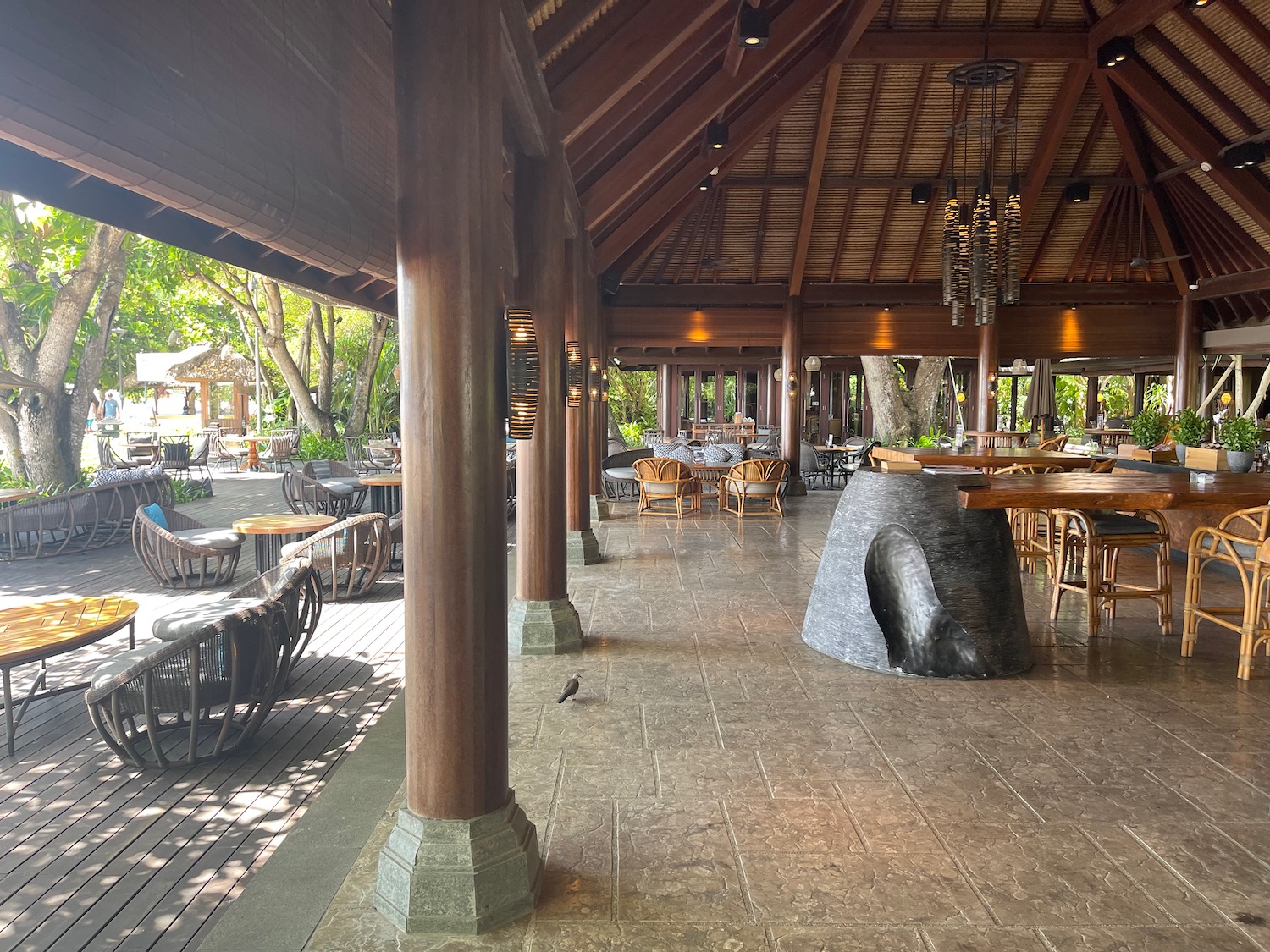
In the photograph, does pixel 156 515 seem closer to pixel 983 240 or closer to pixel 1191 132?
pixel 983 240

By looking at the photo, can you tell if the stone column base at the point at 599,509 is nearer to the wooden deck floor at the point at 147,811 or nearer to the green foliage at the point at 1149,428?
the wooden deck floor at the point at 147,811

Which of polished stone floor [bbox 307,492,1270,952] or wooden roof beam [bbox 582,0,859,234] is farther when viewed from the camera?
wooden roof beam [bbox 582,0,859,234]

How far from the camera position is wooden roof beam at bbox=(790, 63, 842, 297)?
10.0 meters

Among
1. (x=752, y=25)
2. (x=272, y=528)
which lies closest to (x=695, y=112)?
(x=752, y=25)

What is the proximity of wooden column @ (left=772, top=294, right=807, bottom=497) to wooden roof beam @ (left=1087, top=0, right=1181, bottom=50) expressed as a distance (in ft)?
16.8

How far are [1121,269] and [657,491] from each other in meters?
8.60

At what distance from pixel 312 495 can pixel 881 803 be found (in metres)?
7.68

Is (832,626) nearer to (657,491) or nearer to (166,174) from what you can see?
(166,174)

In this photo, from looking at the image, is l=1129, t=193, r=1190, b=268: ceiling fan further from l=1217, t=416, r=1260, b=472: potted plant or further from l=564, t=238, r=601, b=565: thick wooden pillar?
l=564, t=238, r=601, b=565: thick wooden pillar

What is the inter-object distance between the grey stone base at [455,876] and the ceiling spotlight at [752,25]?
5036 mm

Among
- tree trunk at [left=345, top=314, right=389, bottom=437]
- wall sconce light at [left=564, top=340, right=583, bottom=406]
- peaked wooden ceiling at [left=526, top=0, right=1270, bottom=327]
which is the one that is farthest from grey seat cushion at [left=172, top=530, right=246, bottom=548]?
tree trunk at [left=345, top=314, right=389, bottom=437]

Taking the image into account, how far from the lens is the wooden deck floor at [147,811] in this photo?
2.56 meters

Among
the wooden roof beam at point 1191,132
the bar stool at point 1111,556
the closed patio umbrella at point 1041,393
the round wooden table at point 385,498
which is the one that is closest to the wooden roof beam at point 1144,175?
the wooden roof beam at point 1191,132

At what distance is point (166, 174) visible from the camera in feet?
6.27
